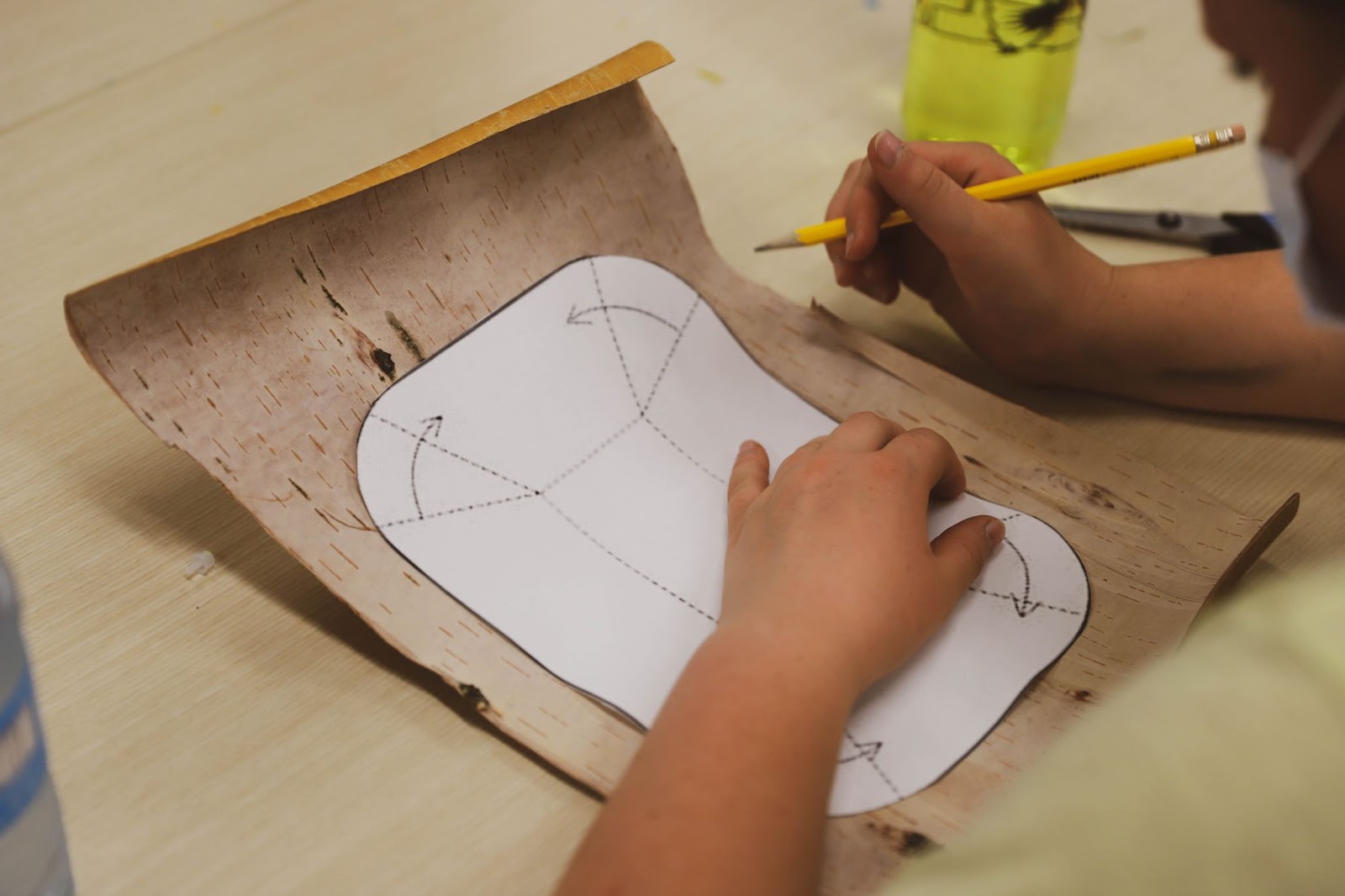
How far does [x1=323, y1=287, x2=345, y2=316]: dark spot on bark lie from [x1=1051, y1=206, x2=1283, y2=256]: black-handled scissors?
0.44m

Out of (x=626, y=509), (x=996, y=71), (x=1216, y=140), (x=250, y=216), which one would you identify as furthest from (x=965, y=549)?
(x=250, y=216)

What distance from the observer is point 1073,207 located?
743mm

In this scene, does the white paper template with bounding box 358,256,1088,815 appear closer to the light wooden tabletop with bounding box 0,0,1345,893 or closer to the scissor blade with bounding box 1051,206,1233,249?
the light wooden tabletop with bounding box 0,0,1345,893

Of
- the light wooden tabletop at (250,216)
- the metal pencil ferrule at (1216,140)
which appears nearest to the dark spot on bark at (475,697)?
the light wooden tabletop at (250,216)

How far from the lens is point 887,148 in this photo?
0.59m

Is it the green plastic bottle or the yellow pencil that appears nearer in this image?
the yellow pencil

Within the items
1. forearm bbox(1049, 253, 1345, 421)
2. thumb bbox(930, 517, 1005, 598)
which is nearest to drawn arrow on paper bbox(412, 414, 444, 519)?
thumb bbox(930, 517, 1005, 598)

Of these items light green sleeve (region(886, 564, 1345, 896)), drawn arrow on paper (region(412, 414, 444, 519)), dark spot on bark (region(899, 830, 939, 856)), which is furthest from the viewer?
drawn arrow on paper (region(412, 414, 444, 519))

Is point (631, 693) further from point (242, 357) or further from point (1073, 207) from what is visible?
point (1073, 207)

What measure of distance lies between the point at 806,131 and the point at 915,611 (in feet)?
1.50

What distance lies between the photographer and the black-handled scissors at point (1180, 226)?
2.30 feet

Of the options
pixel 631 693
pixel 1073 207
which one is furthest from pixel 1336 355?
pixel 631 693

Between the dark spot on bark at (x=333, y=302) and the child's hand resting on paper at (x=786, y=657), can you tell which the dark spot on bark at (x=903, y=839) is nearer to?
the child's hand resting on paper at (x=786, y=657)

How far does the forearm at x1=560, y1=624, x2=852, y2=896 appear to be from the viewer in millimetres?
375
